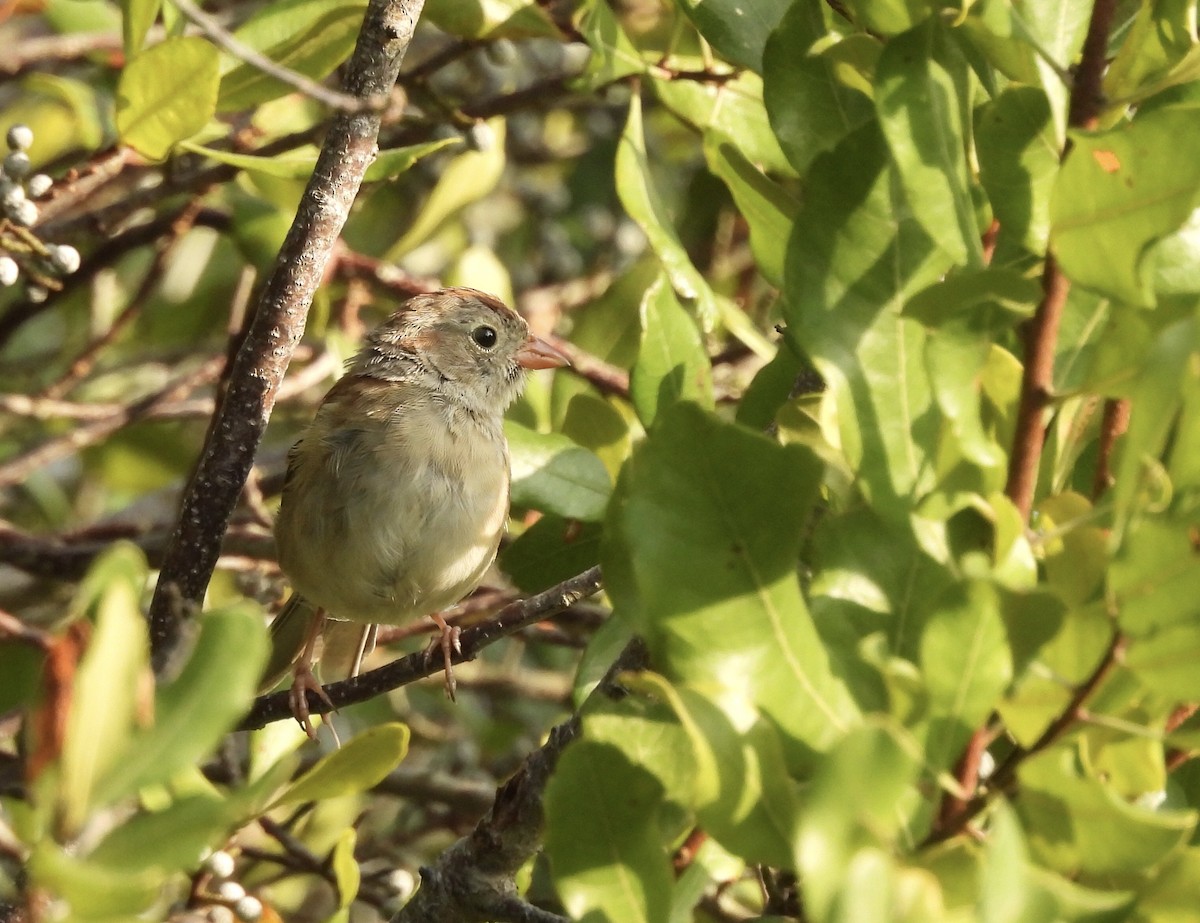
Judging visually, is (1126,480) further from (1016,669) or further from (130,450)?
(130,450)

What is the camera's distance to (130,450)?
15.9 feet

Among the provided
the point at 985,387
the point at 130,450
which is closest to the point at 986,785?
the point at 985,387

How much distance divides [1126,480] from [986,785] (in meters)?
0.40

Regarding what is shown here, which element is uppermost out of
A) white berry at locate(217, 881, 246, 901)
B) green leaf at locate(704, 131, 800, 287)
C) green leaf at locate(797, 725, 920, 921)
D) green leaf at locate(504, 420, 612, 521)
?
green leaf at locate(797, 725, 920, 921)

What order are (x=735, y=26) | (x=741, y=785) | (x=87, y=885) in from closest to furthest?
1. (x=87, y=885)
2. (x=741, y=785)
3. (x=735, y=26)

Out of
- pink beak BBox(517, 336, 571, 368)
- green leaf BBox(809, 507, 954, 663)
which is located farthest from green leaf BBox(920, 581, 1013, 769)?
pink beak BBox(517, 336, 571, 368)

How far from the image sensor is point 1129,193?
1565 millimetres

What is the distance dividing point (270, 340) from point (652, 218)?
28.1 inches

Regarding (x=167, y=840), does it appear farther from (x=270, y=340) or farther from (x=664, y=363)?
(x=270, y=340)

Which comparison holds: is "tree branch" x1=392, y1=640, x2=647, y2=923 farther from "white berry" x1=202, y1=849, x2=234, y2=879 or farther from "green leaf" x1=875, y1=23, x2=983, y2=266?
"green leaf" x1=875, y1=23, x2=983, y2=266

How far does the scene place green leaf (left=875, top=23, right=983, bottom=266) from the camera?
1.63m

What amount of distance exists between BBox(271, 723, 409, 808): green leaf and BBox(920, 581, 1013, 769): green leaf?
91 centimetres

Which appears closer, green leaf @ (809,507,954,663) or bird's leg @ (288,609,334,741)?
green leaf @ (809,507,954,663)

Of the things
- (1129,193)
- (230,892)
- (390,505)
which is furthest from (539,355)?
(1129,193)
